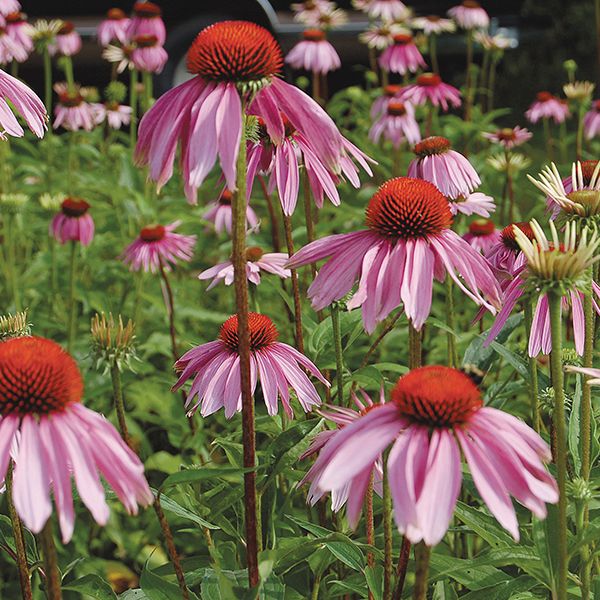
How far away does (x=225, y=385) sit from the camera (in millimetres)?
1271

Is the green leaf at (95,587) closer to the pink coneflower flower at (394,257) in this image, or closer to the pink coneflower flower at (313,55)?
the pink coneflower flower at (394,257)

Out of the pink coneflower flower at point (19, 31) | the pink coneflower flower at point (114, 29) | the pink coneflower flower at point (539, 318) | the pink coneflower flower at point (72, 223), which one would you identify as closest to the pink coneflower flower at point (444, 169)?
the pink coneflower flower at point (539, 318)

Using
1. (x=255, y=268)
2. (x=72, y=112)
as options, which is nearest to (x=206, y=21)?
(x=72, y=112)

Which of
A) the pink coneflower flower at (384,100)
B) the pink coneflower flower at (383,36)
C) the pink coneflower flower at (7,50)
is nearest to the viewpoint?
the pink coneflower flower at (7,50)

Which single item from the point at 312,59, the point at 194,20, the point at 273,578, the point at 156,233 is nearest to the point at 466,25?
the point at 312,59

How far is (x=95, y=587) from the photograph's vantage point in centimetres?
111

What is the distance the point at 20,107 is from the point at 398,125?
217 cm

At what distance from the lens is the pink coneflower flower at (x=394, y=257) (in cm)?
103

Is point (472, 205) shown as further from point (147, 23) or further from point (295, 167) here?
point (147, 23)

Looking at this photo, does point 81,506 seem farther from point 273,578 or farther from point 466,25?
point 466,25

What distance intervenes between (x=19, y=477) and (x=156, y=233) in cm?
173

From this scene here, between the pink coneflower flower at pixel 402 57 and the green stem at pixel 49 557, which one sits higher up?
the pink coneflower flower at pixel 402 57

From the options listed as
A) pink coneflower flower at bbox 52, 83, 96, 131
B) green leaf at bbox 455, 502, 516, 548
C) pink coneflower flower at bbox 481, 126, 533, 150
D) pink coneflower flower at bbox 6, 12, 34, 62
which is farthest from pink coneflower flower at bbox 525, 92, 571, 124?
green leaf at bbox 455, 502, 516, 548

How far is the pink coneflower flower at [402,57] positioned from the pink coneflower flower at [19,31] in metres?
1.43
